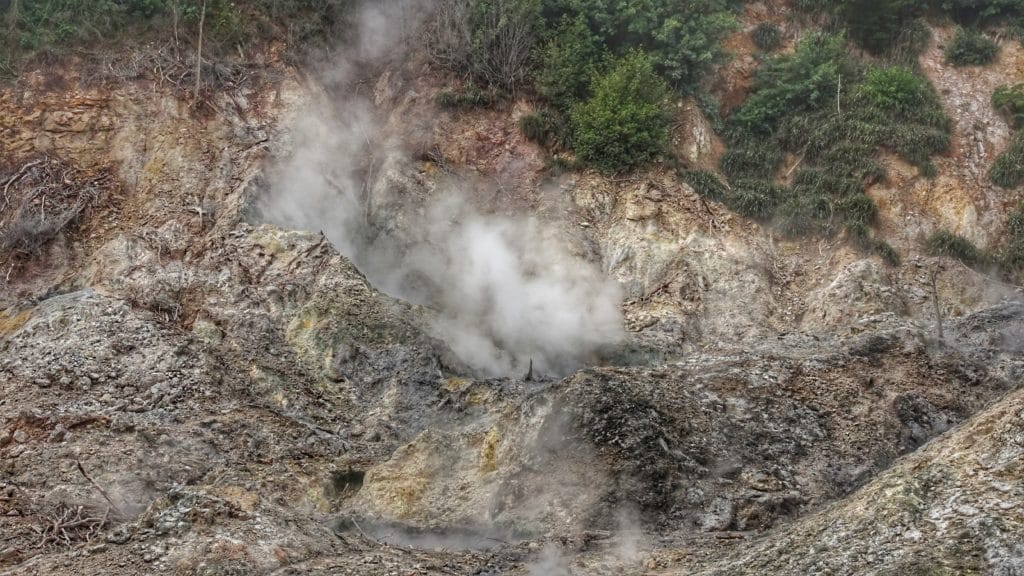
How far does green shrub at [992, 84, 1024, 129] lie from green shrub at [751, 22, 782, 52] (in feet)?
14.0

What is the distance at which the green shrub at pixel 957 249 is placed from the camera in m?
13.7

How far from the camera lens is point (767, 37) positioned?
1766cm

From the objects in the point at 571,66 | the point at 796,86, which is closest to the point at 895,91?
the point at 796,86

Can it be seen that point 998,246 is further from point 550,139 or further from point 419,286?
point 419,286

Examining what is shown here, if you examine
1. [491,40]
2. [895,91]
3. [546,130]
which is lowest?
[546,130]

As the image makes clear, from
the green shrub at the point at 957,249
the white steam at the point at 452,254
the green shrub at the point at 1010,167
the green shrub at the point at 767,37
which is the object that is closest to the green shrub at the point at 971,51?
the green shrub at the point at 1010,167

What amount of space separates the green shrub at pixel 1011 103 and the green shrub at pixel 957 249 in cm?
330

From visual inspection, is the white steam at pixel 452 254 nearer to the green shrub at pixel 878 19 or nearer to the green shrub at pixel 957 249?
the green shrub at pixel 957 249

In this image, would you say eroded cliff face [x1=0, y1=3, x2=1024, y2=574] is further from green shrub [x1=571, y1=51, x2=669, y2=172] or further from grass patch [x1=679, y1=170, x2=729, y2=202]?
green shrub [x1=571, y1=51, x2=669, y2=172]

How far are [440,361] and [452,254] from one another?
9.52 ft

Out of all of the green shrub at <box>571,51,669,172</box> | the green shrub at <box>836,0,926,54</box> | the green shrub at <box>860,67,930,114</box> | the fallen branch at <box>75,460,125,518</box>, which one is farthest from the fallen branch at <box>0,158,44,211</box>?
the green shrub at <box>836,0,926,54</box>

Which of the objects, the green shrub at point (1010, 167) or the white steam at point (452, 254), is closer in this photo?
the white steam at point (452, 254)

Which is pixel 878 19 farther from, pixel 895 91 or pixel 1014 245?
pixel 1014 245

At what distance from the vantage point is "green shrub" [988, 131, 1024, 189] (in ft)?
47.9
